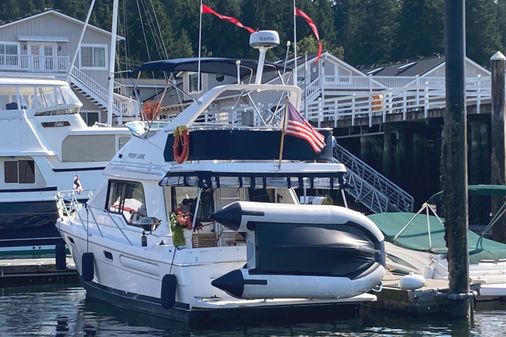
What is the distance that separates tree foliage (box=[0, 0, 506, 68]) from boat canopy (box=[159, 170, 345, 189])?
5132 cm

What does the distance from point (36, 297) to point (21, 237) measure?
4.08 m

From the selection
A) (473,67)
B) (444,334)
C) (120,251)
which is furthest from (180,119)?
(473,67)

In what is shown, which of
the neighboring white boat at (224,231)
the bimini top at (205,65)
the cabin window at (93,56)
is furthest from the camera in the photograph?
the cabin window at (93,56)

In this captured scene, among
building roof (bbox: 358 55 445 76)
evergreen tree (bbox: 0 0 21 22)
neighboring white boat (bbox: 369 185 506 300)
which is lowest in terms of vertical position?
neighboring white boat (bbox: 369 185 506 300)

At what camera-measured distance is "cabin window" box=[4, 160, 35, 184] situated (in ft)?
81.6

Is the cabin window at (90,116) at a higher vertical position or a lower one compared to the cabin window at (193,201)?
higher

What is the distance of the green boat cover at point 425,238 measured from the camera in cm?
1881

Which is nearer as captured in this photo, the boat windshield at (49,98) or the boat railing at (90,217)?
the boat railing at (90,217)

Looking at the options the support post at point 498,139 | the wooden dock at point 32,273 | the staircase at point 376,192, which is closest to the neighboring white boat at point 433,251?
the support post at point 498,139

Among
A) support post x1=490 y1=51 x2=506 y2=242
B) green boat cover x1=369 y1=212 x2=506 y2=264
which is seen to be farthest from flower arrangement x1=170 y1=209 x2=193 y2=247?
support post x1=490 y1=51 x2=506 y2=242

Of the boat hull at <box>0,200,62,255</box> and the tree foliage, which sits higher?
the tree foliage

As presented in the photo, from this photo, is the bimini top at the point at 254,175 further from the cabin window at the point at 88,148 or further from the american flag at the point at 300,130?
the cabin window at the point at 88,148

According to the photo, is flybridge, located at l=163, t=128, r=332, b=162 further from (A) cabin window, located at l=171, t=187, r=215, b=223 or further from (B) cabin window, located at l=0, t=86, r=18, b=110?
(B) cabin window, located at l=0, t=86, r=18, b=110

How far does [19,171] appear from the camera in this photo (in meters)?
25.0
